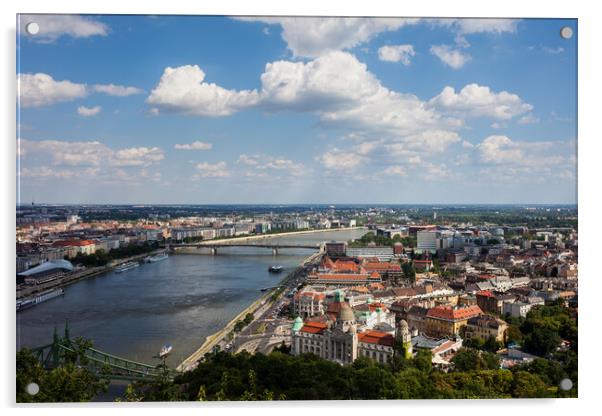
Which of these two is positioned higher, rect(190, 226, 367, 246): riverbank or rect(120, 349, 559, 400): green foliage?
rect(190, 226, 367, 246): riverbank

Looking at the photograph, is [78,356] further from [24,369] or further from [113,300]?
[113,300]

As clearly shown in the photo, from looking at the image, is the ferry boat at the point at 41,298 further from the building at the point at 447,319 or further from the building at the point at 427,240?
the building at the point at 427,240

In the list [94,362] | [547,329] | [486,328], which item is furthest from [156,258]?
[547,329]

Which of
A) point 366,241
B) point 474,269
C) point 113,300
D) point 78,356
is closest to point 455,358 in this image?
point 78,356

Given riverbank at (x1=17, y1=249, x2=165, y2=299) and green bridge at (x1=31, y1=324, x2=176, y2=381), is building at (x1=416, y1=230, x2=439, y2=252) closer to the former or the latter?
riverbank at (x1=17, y1=249, x2=165, y2=299)

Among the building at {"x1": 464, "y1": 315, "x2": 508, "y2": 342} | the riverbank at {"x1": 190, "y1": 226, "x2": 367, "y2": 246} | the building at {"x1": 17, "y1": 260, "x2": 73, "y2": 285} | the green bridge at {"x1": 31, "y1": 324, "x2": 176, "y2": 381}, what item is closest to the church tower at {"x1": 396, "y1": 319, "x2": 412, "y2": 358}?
the building at {"x1": 464, "y1": 315, "x2": 508, "y2": 342}

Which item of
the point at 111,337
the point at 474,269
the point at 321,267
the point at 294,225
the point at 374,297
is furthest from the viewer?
the point at 294,225

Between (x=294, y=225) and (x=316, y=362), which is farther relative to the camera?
(x=294, y=225)
